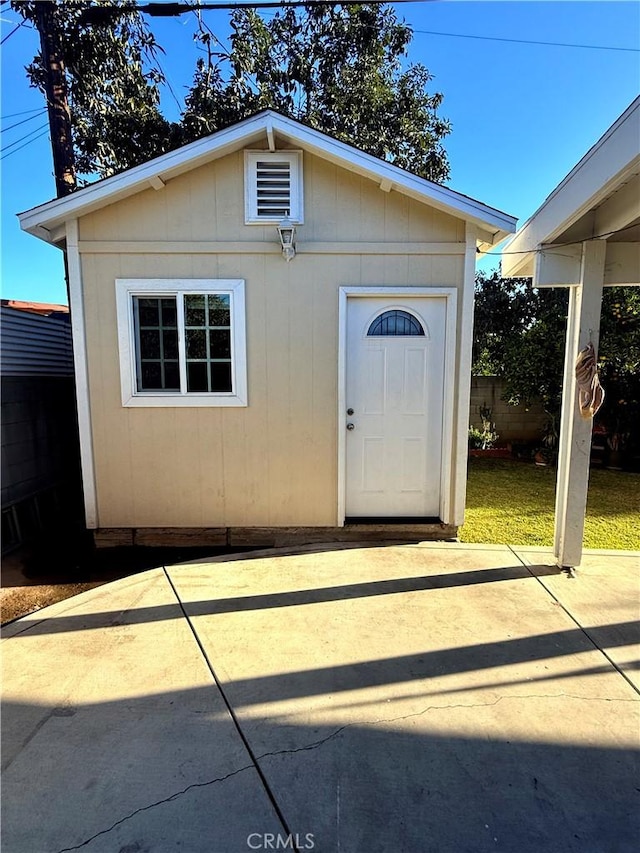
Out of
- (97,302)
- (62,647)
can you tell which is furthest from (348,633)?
(97,302)

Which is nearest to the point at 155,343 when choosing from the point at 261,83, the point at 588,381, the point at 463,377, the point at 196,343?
the point at 196,343

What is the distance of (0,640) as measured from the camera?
279 cm

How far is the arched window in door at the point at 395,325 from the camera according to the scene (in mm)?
4242

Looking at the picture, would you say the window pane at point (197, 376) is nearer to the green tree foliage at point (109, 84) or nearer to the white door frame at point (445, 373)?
the white door frame at point (445, 373)

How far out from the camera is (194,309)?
13.7ft

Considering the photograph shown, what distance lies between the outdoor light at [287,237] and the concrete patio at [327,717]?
2.86 metres

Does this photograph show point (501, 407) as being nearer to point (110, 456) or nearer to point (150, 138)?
point (110, 456)

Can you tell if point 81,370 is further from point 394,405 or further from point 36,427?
point 394,405

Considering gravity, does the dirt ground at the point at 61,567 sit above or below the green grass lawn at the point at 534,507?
below

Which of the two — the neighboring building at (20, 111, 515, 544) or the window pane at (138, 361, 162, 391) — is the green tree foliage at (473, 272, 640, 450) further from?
the window pane at (138, 361, 162, 391)

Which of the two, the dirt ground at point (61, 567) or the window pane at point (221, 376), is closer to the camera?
the dirt ground at point (61, 567)

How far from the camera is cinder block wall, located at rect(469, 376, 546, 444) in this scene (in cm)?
855
